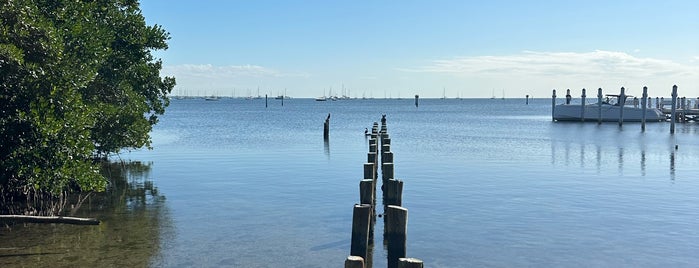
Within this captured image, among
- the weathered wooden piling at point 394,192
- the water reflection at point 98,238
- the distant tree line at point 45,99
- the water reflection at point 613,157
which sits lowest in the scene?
the water reflection at point 98,238

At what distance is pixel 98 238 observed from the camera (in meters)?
14.6

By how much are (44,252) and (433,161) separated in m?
22.7

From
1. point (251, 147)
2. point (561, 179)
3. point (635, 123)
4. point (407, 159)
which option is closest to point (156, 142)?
point (251, 147)

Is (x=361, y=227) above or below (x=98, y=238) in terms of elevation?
above

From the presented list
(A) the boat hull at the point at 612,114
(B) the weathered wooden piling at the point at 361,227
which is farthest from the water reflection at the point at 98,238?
(A) the boat hull at the point at 612,114

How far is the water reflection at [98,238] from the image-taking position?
12750mm

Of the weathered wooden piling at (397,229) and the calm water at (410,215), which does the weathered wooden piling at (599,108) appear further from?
the weathered wooden piling at (397,229)

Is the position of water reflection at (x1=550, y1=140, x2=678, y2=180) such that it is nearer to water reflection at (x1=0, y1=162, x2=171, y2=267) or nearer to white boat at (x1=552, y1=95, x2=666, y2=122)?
water reflection at (x1=0, y1=162, x2=171, y2=267)

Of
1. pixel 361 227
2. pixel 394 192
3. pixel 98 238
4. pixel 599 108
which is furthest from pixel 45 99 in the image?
pixel 599 108

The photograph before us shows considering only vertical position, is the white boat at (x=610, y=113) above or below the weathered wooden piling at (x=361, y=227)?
above

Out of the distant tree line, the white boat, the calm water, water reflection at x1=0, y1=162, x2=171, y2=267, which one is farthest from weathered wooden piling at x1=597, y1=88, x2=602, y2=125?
the distant tree line

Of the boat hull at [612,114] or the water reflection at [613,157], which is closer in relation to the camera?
the water reflection at [613,157]

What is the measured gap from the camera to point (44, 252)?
1323cm

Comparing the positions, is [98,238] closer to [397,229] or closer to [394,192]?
[394,192]
